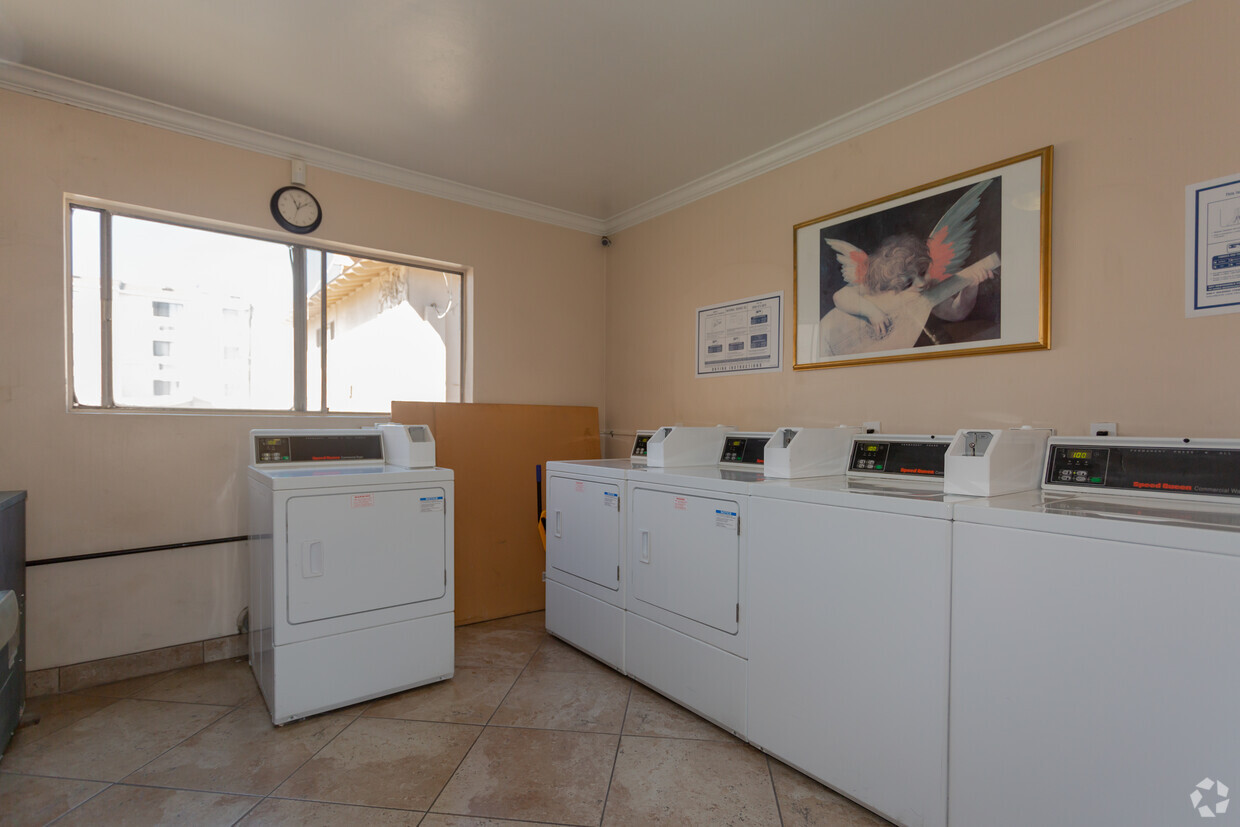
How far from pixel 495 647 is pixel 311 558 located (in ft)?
3.92

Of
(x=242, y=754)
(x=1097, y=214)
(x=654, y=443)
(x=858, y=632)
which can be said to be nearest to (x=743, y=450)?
(x=654, y=443)

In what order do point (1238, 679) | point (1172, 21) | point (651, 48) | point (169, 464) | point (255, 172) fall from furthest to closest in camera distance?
point (255, 172) → point (169, 464) → point (651, 48) → point (1172, 21) → point (1238, 679)

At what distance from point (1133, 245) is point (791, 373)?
4.56 ft

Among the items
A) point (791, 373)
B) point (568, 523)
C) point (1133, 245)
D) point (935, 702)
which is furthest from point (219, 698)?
point (1133, 245)

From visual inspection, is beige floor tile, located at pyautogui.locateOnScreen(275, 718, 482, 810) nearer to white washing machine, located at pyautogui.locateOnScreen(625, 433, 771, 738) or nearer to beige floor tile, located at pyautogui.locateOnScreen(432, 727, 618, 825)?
beige floor tile, located at pyautogui.locateOnScreen(432, 727, 618, 825)

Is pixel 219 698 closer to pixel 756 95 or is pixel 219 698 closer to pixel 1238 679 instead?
pixel 1238 679

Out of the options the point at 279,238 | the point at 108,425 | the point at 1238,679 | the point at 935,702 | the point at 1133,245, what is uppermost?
the point at 279,238

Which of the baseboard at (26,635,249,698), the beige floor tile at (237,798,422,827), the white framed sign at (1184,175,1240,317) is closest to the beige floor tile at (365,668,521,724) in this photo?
the beige floor tile at (237,798,422,827)

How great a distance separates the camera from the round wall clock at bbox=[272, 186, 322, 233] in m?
3.03

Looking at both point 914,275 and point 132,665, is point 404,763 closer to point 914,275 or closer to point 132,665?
point 132,665

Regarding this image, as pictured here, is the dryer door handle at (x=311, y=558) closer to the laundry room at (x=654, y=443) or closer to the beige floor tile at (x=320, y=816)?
the laundry room at (x=654, y=443)

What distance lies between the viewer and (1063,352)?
6.76 feet

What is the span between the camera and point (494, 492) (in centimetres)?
361

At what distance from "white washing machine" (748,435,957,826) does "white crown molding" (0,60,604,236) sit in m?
2.74
